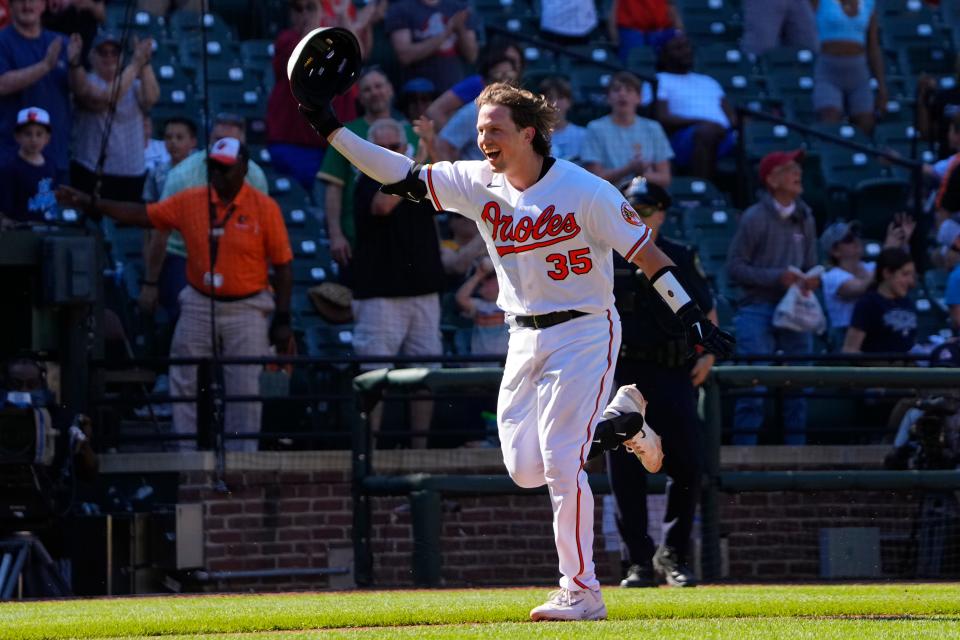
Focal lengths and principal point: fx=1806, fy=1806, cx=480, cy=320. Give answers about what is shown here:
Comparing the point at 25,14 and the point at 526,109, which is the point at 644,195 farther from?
the point at 25,14

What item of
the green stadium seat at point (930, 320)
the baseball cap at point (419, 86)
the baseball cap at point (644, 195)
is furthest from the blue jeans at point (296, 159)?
the baseball cap at point (644, 195)

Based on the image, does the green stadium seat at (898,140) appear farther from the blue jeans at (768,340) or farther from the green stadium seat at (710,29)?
the blue jeans at (768,340)

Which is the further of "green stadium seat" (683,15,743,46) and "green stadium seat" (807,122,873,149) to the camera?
"green stadium seat" (683,15,743,46)

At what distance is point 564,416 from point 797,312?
5389mm

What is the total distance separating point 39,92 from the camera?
1112cm

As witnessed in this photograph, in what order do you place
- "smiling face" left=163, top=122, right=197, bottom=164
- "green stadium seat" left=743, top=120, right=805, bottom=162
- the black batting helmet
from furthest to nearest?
"green stadium seat" left=743, top=120, right=805, bottom=162, "smiling face" left=163, top=122, right=197, bottom=164, the black batting helmet

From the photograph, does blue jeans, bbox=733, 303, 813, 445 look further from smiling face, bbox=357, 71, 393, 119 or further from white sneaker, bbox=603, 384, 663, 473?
white sneaker, bbox=603, 384, 663, 473

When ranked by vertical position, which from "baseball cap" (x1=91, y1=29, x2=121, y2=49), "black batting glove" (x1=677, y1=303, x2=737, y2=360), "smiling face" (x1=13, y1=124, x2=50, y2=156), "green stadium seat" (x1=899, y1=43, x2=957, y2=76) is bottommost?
"black batting glove" (x1=677, y1=303, x2=737, y2=360)

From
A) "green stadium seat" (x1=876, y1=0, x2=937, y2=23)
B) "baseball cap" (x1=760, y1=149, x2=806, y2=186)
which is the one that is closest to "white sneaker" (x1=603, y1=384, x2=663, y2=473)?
"baseball cap" (x1=760, y1=149, x2=806, y2=186)

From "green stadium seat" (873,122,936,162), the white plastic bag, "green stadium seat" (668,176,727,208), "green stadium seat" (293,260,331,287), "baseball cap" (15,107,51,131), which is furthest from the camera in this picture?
"green stadium seat" (873,122,936,162)

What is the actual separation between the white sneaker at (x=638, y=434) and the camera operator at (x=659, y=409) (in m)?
0.83

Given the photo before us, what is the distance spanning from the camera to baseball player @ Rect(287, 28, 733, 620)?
6.09m

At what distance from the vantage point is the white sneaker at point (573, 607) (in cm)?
601

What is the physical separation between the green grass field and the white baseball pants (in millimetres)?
312
